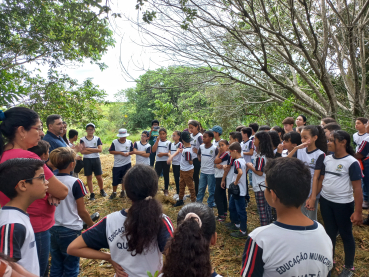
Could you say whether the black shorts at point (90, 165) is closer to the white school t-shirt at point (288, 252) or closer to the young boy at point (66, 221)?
the young boy at point (66, 221)

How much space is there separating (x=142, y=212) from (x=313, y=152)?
2857mm

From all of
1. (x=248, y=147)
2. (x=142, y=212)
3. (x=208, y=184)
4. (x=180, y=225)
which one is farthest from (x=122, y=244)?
(x=248, y=147)

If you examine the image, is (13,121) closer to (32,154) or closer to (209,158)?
(32,154)

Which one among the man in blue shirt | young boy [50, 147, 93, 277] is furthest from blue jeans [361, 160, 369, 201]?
the man in blue shirt

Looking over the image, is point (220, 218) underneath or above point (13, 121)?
underneath

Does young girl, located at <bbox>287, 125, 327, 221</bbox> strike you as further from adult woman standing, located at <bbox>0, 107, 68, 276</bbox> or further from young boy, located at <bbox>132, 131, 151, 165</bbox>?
young boy, located at <bbox>132, 131, 151, 165</bbox>

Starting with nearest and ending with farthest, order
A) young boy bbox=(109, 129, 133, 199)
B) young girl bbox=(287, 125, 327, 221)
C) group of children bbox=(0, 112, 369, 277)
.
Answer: group of children bbox=(0, 112, 369, 277), young girl bbox=(287, 125, 327, 221), young boy bbox=(109, 129, 133, 199)

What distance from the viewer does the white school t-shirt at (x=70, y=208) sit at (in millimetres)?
2568

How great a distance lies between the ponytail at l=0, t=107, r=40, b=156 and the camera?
7.31 ft

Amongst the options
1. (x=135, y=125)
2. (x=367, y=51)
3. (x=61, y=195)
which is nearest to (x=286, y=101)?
(x=367, y=51)

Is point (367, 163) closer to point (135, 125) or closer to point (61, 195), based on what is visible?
point (61, 195)

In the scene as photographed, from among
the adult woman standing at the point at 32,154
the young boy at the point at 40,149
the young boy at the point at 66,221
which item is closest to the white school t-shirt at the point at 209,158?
the young boy at the point at 66,221

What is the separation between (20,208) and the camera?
1.72m

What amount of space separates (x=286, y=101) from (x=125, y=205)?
571cm
